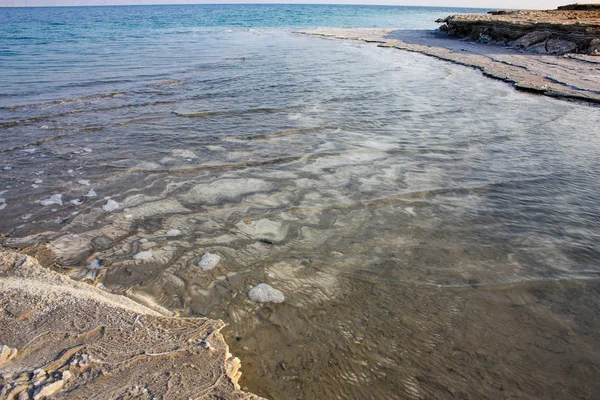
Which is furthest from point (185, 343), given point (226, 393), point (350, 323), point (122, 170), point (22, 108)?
point (22, 108)

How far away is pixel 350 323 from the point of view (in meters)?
2.47

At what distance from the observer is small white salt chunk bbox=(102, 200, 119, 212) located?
387cm

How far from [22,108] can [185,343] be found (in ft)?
27.0

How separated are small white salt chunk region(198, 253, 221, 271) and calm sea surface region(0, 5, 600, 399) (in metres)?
0.06

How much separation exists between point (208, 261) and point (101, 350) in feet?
3.83

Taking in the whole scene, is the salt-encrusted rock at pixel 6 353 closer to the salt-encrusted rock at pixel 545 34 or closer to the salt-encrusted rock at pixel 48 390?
the salt-encrusted rock at pixel 48 390

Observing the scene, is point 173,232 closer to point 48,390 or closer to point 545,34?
point 48,390

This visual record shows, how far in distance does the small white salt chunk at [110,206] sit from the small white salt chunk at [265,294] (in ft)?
7.10

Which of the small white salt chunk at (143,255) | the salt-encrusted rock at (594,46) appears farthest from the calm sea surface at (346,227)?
the salt-encrusted rock at (594,46)

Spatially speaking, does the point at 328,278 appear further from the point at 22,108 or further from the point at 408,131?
the point at 22,108

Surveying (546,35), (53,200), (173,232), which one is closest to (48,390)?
(173,232)

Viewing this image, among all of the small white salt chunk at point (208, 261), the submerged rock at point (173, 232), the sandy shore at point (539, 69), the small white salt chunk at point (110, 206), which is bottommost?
the small white salt chunk at point (110, 206)

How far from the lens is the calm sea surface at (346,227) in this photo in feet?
7.37

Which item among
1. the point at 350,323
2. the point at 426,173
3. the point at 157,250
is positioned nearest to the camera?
the point at 350,323
